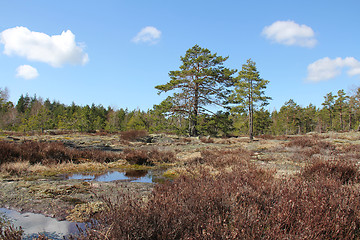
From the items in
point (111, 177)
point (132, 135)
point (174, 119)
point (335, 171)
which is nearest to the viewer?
point (335, 171)

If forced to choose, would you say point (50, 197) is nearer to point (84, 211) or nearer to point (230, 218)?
point (84, 211)

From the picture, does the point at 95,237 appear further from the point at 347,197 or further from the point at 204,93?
the point at 204,93

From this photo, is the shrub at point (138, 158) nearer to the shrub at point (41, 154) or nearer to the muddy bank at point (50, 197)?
the shrub at point (41, 154)

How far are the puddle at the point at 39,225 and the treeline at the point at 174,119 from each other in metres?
15.4

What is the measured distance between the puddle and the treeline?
50.6 feet

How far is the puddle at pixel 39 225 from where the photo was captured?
2.69 meters

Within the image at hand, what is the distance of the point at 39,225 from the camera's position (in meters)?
2.99

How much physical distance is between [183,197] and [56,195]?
9.59 ft

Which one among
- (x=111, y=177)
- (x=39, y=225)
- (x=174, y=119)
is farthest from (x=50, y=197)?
(x=174, y=119)

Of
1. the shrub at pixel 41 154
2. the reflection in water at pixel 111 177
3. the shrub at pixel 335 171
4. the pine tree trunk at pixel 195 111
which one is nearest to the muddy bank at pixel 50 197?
the reflection in water at pixel 111 177

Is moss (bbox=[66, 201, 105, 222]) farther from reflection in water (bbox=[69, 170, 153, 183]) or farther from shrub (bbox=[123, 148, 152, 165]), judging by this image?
shrub (bbox=[123, 148, 152, 165])

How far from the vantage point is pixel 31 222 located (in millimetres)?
3088

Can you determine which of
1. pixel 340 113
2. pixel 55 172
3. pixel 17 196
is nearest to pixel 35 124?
pixel 55 172

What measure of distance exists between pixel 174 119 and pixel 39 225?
23569 mm
